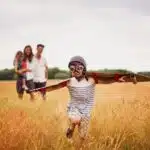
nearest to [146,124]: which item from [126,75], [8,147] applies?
[126,75]

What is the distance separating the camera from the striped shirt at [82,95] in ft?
27.1

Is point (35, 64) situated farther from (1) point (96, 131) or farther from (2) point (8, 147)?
(2) point (8, 147)

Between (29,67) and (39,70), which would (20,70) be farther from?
(39,70)

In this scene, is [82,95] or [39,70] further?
[39,70]

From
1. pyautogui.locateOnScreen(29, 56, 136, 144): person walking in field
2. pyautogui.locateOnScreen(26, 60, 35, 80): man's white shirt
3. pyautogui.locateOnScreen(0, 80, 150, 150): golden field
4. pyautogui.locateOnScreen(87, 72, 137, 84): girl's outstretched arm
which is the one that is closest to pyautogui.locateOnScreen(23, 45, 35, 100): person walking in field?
pyautogui.locateOnScreen(26, 60, 35, 80): man's white shirt

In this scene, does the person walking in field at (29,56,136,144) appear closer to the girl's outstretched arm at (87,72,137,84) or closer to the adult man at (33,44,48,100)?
the girl's outstretched arm at (87,72,137,84)

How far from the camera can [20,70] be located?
15211mm

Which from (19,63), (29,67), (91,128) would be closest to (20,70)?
(19,63)

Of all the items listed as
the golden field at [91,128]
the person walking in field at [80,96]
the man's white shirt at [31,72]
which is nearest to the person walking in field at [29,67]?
the man's white shirt at [31,72]

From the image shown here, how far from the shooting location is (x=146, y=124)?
898 centimetres

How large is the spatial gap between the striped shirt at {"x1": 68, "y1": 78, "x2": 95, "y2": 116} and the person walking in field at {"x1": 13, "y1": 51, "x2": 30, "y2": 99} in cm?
661

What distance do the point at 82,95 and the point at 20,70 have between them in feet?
23.4

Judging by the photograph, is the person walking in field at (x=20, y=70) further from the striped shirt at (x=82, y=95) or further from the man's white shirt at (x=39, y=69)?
the striped shirt at (x=82, y=95)

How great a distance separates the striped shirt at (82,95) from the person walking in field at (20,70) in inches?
260
